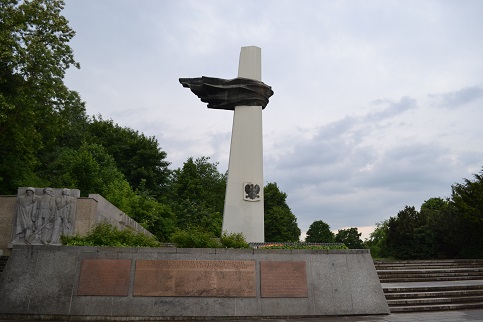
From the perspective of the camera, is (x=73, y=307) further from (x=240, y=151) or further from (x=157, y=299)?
(x=240, y=151)

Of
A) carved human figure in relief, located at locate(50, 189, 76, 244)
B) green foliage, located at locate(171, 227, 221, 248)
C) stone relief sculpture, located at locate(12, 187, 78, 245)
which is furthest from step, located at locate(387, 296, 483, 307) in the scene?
stone relief sculpture, located at locate(12, 187, 78, 245)

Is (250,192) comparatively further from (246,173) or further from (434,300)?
(434,300)

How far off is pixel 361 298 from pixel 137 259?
20.5 ft

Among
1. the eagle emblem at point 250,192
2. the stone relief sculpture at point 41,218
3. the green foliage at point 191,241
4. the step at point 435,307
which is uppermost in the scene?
the eagle emblem at point 250,192

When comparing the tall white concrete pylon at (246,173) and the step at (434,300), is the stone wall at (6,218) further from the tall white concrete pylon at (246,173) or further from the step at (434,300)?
the step at (434,300)

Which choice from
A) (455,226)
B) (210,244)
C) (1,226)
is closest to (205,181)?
(455,226)

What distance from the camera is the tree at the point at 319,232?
4918 cm

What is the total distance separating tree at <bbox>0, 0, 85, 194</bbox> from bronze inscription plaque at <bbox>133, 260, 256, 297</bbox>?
13047 mm

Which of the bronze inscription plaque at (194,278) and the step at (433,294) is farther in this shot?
the step at (433,294)

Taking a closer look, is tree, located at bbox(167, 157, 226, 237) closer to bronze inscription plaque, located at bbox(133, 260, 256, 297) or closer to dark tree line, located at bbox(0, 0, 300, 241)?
dark tree line, located at bbox(0, 0, 300, 241)

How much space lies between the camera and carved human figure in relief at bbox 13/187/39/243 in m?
14.1

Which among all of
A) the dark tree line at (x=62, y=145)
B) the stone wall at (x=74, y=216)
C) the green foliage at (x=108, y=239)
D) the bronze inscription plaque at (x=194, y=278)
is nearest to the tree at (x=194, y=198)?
the dark tree line at (x=62, y=145)

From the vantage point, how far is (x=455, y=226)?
27203 mm

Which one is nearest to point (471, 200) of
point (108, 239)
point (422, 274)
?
point (422, 274)
